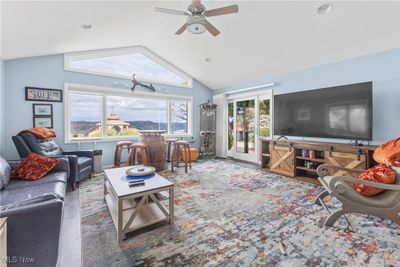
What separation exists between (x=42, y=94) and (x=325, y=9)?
203 inches

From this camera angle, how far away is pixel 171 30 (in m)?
3.84

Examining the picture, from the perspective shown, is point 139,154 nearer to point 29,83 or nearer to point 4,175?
point 4,175

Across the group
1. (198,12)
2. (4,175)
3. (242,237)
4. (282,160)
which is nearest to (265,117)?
(282,160)

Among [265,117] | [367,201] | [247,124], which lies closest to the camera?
[367,201]

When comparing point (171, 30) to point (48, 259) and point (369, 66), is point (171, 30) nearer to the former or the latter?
point (369, 66)

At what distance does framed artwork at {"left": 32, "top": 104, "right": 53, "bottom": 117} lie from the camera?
3.70 meters

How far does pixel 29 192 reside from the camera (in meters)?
1.93

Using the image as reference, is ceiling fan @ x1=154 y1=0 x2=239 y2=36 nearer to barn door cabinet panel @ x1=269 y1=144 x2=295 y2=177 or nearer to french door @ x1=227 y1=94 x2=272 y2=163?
barn door cabinet panel @ x1=269 y1=144 x2=295 y2=177

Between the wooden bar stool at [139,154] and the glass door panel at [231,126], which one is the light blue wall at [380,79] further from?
the wooden bar stool at [139,154]

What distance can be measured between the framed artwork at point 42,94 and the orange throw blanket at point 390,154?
18.2 ft

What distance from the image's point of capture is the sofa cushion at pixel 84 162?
127 inches

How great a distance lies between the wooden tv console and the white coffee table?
2.77 m

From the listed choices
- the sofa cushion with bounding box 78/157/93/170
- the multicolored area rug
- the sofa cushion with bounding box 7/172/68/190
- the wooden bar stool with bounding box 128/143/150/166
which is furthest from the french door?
the sofa cushion with bounding box 7/172/68/190

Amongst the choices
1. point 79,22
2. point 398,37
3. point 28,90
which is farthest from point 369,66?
point 28,90
